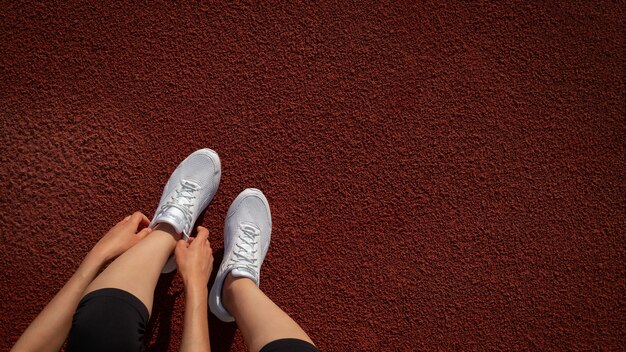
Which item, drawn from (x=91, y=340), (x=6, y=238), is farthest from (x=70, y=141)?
(x=91, y=340)

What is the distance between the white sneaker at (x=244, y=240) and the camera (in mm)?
1281

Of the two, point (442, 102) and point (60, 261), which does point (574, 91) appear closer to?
point (442, 102)

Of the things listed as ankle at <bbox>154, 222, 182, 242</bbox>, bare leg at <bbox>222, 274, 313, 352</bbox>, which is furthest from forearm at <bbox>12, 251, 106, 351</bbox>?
bare leg at <bbox>222, 274, 313, 352</bbox>

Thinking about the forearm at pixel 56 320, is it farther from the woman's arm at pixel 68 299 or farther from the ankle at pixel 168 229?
the ankle at pixel 168 229

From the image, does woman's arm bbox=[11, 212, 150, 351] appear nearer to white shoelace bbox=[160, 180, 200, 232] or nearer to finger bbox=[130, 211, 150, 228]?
finger bbox=[130, 211, 150, 228]

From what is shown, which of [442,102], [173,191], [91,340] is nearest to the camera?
[91,340]

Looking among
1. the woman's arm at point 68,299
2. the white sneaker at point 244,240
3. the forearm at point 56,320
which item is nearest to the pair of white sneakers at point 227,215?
the white sneaker at point 244,240

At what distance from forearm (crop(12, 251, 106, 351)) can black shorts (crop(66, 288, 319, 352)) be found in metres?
0.18

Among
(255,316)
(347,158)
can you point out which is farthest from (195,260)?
(347,158)

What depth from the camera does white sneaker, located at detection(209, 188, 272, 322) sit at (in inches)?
50.4

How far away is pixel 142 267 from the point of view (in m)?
1.13

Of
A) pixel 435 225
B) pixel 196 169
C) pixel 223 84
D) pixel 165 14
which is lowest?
pixel 196 169

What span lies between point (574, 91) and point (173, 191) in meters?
1.57

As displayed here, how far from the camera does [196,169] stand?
1.37 meters
